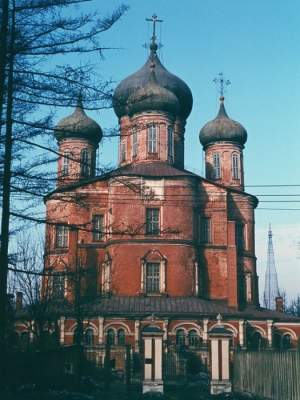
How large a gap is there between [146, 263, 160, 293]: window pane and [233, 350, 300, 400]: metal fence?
572 inches

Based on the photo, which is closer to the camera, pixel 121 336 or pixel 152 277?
pixel 121 336

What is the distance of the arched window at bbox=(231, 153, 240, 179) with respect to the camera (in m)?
44.3

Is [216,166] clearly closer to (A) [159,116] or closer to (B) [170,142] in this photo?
(B) [170,142]

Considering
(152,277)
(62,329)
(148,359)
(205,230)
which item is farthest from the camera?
(205,230)

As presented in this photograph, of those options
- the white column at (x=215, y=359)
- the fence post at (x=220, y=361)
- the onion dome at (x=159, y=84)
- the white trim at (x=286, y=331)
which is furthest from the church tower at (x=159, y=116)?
the white column at (x=215, y=359)

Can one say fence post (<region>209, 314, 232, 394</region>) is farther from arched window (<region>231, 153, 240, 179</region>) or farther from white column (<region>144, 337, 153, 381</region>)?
arched window (<region>231, 153, 240, 179</region>)

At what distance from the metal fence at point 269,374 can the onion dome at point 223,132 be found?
24474mm

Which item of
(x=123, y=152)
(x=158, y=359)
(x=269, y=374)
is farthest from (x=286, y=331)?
(x=269, y=374)

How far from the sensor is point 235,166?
44438 millimetres

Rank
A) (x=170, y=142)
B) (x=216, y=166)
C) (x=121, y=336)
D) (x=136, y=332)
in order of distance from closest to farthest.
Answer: (x=136, y=332)
(x=121, y=336)
(x=170, y=142)
(x=216, y=166)

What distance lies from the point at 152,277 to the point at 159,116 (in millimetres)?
11025

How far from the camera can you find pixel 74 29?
480 inches

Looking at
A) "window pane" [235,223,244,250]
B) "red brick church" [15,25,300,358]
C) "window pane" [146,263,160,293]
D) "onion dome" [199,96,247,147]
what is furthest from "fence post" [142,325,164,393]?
"onion dome" [199,96,247,147]

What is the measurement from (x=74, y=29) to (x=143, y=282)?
2581cm
